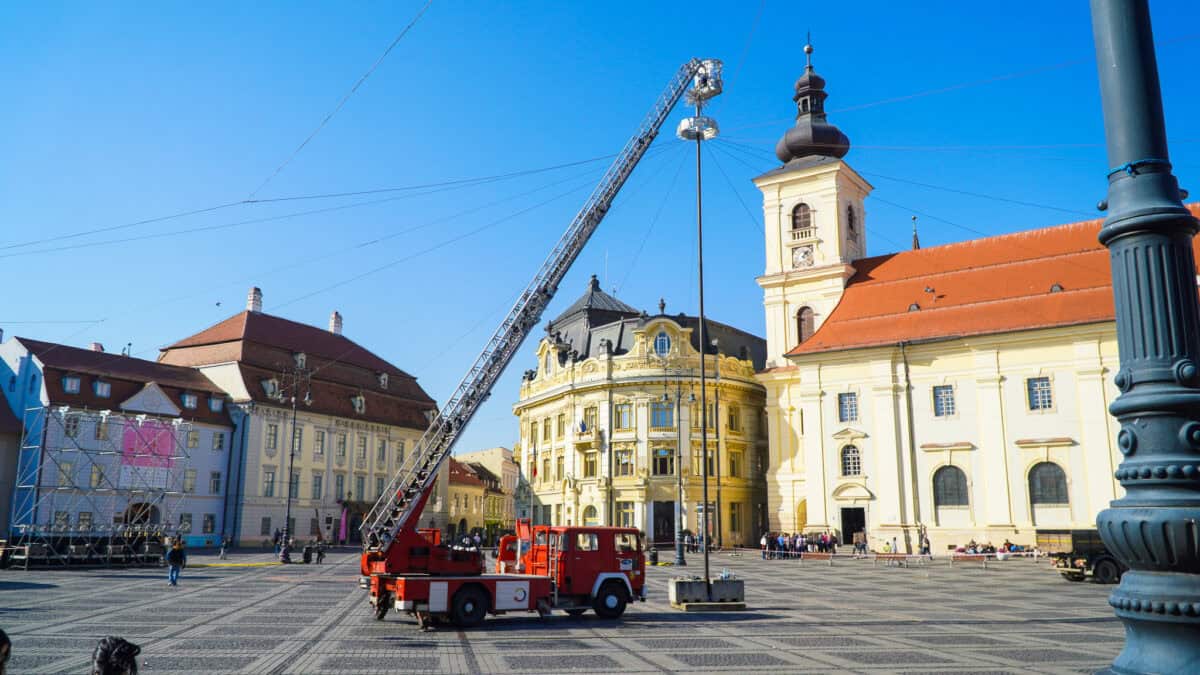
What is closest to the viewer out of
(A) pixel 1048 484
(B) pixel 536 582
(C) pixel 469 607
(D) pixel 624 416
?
(C) pixel 469 607

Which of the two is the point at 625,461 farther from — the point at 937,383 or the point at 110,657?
the point at 110,657

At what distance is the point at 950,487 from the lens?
47.9m

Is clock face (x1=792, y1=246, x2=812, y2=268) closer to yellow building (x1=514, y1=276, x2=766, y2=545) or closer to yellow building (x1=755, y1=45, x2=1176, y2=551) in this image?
yellow building (x1=755, y1=45, x2=1176, y2=551)

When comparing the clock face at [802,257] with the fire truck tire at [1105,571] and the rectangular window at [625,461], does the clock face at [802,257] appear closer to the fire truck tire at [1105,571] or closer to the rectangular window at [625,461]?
the rectangular window at [625,461]

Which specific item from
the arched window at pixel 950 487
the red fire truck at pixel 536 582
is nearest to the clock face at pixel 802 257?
the arched window at pixel 950 487

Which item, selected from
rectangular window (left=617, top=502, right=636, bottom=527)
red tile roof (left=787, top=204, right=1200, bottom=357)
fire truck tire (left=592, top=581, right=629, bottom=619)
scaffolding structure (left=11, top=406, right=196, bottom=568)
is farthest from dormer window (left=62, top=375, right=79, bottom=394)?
fire truck tire (left=592, top=581, right=629, bottom=619)

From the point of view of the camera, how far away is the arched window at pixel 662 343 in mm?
61750

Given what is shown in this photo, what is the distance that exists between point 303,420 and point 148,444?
17.7 m

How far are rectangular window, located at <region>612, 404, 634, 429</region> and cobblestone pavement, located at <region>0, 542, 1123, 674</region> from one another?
32.0 m

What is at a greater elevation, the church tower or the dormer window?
the church tower

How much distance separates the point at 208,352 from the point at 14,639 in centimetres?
5052

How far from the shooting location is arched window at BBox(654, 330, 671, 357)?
203 feet

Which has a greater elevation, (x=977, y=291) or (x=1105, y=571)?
(x=977, y=291)

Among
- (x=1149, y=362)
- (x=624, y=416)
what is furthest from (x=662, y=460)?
(x=1149, y=362)
